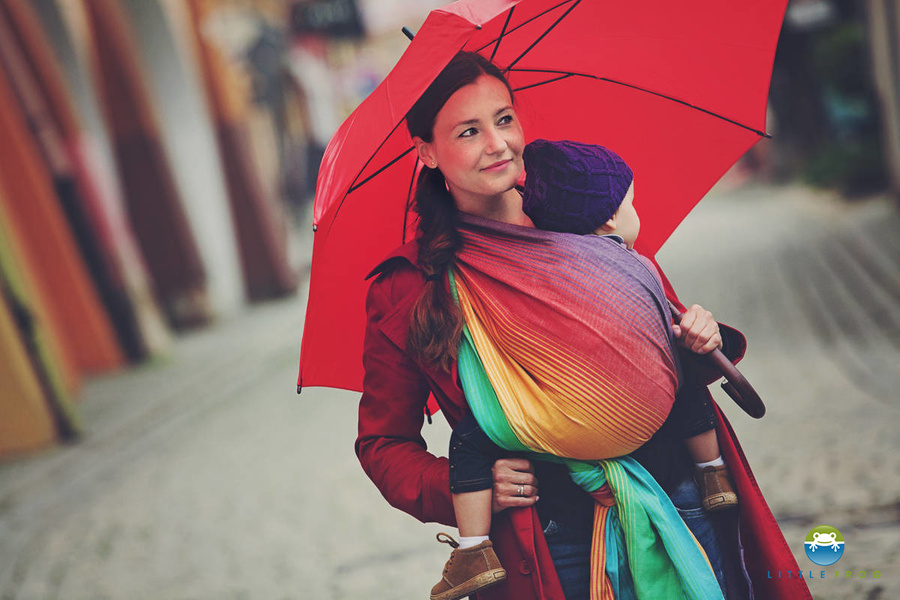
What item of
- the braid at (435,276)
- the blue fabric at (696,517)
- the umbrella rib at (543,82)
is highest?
the umbrella rib at (543,82)

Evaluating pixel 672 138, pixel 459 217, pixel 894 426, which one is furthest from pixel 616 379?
pixel 894 426

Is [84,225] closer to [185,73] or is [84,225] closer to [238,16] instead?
[185,73]

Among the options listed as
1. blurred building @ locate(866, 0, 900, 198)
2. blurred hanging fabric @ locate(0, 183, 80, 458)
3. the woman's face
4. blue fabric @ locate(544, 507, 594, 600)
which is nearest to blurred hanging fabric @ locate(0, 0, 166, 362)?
blurred hanging fabric @ locate(0, 183, 80, 458)

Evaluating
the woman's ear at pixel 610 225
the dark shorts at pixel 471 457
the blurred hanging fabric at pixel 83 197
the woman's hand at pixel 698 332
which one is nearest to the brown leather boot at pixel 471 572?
the dark shorts at pixel 471 457

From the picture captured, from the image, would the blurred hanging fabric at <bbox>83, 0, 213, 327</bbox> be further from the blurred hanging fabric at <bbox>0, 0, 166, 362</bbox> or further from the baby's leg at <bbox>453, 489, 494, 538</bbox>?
the baby's leg at <bbox>453, 489, 494, 538</bbox>

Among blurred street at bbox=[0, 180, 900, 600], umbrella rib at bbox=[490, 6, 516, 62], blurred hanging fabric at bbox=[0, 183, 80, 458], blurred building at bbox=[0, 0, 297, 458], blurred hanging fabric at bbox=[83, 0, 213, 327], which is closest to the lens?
umbrella rib at bbox=[490, 6, 516, 62]

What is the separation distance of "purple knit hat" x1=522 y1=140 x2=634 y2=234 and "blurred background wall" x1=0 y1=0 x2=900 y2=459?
21.6ft

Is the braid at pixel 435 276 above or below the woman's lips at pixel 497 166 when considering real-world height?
below

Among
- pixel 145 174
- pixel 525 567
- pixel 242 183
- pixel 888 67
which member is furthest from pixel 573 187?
pixel 242 183

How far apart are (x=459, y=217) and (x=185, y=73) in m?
13.7

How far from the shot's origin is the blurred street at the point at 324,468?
13.3 feet

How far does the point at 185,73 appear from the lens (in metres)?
14.1

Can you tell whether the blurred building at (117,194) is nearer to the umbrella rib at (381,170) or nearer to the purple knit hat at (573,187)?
the umbrella rib at (381,170)

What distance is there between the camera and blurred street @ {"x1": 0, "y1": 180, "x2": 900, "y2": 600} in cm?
404
